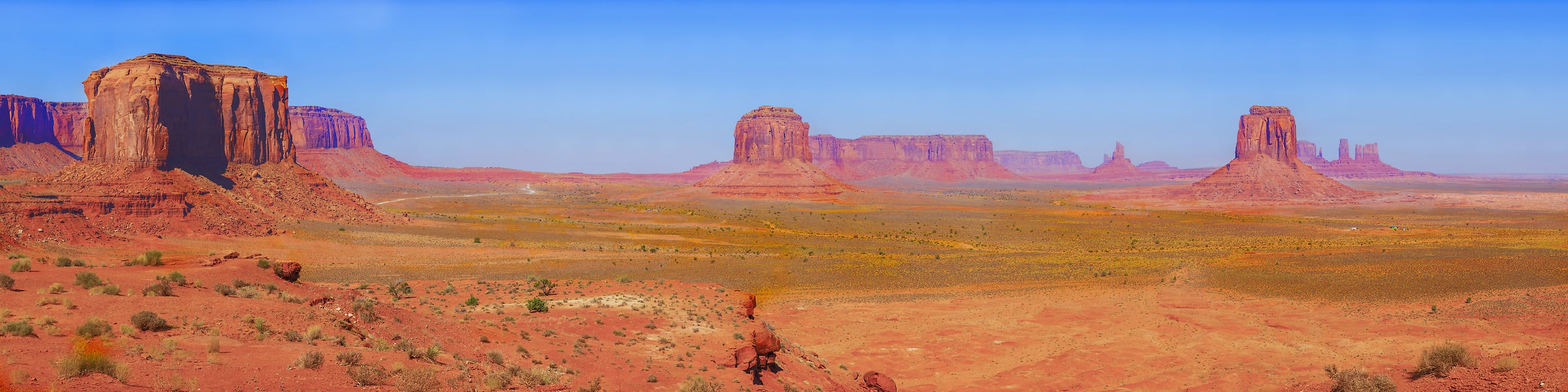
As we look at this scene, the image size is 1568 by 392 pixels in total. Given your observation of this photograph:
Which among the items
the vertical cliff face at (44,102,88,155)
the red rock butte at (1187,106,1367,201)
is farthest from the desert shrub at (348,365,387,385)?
the vertical cliff face at (44,102,88,155)

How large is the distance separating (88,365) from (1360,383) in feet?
60.6

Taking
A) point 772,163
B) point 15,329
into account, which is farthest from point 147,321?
point 772,163

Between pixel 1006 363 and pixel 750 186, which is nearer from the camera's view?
pixel 1006 363

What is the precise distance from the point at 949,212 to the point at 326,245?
64.9 m

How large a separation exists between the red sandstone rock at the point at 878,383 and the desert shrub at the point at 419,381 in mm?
9853

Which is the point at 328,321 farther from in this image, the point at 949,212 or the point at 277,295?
the point at 949,212

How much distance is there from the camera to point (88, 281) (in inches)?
583

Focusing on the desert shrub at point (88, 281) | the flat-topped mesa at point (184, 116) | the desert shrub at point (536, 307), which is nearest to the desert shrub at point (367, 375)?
the desert shrub at point (88, 281)

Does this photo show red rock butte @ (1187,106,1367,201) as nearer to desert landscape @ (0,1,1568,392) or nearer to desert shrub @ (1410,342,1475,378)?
desert landscape @ (0,1,1568,392)

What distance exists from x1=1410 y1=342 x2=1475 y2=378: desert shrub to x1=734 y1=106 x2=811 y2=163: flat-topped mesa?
451ft

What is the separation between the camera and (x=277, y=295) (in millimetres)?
16141

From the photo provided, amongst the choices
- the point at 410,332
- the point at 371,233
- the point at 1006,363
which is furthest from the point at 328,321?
the point at 371,233

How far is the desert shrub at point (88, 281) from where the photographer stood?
14.7 meters

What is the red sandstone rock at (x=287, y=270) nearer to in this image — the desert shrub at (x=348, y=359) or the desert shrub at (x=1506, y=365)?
the desert shrub at (x=348, y=359)
